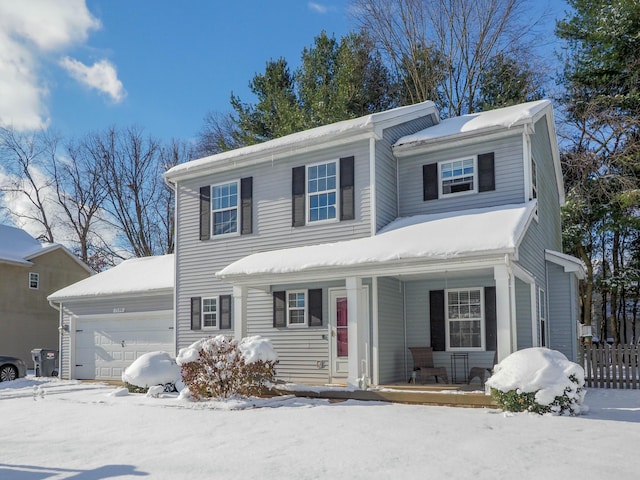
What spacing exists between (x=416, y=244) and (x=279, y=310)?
4353mm

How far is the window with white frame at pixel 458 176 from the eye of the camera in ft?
43.5

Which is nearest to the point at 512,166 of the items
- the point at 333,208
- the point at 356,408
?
the point at 333,208

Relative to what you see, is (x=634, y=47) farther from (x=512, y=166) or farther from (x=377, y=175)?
(x=377, y=175)

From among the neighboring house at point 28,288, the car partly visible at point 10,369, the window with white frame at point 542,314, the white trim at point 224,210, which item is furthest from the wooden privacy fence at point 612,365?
the neighboring house at point 28,288

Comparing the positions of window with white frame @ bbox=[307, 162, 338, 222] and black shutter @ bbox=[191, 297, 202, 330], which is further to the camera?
black shutter @ bbox=[191, 297, 202, 330]

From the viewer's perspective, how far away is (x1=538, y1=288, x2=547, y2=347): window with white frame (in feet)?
45.1

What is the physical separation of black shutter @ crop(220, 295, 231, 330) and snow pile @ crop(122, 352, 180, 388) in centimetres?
192

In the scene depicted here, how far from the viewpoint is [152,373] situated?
13258 mm

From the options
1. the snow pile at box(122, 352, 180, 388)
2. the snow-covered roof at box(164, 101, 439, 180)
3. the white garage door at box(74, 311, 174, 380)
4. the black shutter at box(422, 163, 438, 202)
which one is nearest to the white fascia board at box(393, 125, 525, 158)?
the black shutter at box(422, 163, 438, 202)

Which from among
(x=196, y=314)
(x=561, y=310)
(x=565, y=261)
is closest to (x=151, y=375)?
(x=196, y=314)

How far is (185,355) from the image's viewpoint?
11.6 meters

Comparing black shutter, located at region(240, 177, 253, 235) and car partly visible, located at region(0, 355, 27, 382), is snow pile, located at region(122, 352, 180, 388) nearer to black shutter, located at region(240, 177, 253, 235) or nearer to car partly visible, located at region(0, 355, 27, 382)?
black shutter, located at region(240, 177, 253, 235)

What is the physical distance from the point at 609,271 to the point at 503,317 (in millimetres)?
23391

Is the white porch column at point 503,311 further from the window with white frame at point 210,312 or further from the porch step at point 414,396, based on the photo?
the window with white frame at point 210,312
